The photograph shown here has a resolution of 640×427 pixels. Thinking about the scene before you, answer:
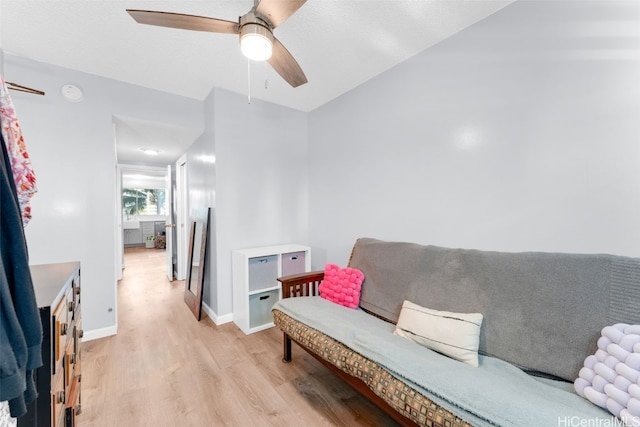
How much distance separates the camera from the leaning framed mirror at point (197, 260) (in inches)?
115

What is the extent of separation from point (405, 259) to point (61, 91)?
3.28m

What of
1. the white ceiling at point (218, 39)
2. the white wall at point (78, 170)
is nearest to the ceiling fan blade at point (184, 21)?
the white ceiling at point (218, 39)

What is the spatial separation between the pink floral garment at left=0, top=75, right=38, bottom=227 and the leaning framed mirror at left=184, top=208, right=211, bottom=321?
2.15 meters

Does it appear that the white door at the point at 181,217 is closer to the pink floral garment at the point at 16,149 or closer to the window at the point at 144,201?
the pink floral garment at the point at 16,149

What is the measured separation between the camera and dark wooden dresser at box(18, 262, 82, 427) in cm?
81

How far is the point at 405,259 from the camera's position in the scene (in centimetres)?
192

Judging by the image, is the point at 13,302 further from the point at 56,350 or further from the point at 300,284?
the point at 300,284

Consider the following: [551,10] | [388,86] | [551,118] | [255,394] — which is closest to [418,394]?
[255,394]

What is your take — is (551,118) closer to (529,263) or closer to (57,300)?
(529,263)

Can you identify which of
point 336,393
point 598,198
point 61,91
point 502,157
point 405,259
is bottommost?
point 336,393

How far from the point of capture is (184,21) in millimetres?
1334

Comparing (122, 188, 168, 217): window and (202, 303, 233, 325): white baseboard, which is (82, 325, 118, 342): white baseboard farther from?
(122, 188, 168, 217): window

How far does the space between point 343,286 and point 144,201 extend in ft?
27.9

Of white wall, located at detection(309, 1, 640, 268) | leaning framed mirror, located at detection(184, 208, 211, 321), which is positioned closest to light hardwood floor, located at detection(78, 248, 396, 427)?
leaning framed mirror, located at detection(184, 208, 211, 321)
